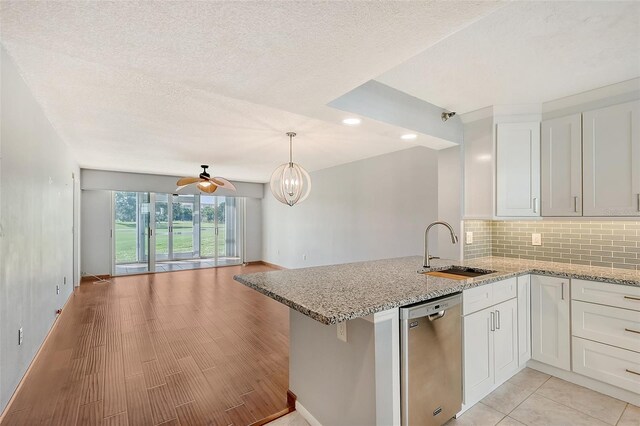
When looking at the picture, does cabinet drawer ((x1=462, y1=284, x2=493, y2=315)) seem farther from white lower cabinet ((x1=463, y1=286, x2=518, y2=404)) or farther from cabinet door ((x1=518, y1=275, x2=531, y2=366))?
cabinet door ((x1=518, y1=275, x2=531, y2=366))

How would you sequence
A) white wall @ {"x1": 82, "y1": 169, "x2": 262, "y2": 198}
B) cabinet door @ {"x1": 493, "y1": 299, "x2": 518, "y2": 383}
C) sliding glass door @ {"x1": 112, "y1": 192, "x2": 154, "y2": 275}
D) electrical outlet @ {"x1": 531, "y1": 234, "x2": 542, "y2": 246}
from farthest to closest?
sliding glass door @ {"x1": 112, "y1": 192, "x2": 154, "y2": 275}
white wall @ {"x1": 82, "y1": 169, "x2": 262, "y2": 198}
electrical outlet @ {"x1": 531, "y1": 234, "x2": 542, "y2": 246}
cabinet door @ {"x1": 493, "y1": 299, "x2": 518, "y2": 383}

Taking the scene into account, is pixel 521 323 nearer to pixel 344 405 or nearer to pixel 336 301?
pixel 344 405

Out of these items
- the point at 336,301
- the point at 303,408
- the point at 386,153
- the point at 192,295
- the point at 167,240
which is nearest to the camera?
the point at 336,301

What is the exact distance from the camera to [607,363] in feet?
6.99

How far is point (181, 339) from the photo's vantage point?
10.8 feet

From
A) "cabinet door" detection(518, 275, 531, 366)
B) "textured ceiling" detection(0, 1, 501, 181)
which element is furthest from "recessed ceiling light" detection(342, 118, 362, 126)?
"cabinet door" detection(518, 275, 531, 366)

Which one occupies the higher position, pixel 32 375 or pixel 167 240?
pixel 167 240

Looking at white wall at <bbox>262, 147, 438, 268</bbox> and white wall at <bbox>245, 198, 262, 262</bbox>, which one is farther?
white wall at <bbox>245, 198, 262, 262</bbox>

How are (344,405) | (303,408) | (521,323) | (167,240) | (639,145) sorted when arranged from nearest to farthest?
(344,405), (303,408), (639,145), (521,323), (167,240)

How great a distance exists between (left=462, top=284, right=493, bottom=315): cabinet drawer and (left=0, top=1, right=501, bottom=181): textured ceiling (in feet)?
4.62

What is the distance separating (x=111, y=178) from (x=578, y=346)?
802 cm

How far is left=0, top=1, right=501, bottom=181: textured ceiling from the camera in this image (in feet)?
4.07

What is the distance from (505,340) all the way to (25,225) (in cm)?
396

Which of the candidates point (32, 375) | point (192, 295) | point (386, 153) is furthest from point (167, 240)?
point (386, 153)
